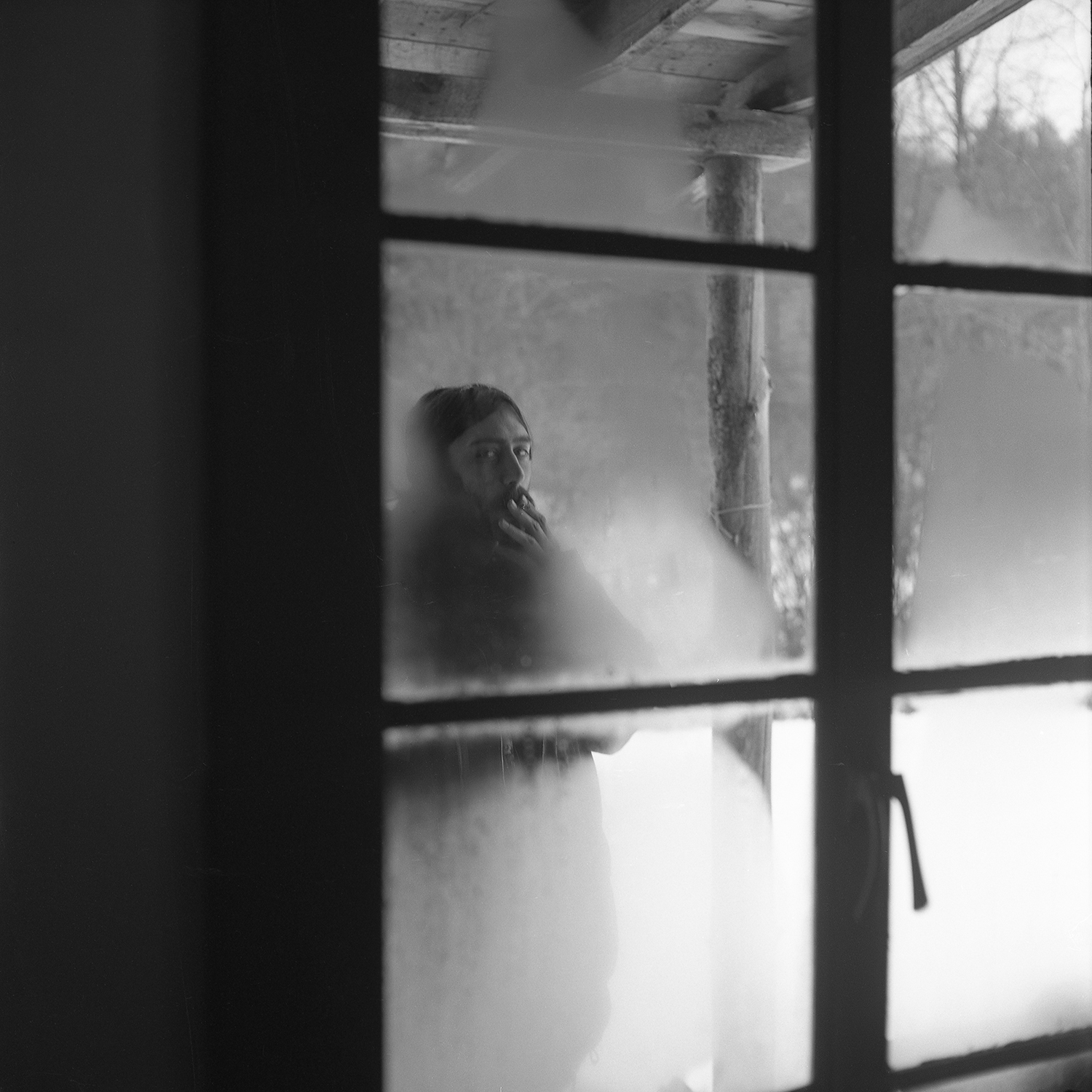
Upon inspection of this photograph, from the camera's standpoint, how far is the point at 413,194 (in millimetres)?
1015

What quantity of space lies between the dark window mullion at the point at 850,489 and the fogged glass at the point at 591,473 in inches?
1.4

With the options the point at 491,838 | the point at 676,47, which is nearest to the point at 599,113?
the point at 676,47

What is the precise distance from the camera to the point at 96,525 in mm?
934

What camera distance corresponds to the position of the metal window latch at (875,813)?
1193 mm

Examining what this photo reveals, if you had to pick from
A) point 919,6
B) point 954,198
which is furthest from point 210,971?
point 919,6

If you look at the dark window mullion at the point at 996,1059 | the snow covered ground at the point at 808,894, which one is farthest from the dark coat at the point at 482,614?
the dark window mullion at the point at 996,1059

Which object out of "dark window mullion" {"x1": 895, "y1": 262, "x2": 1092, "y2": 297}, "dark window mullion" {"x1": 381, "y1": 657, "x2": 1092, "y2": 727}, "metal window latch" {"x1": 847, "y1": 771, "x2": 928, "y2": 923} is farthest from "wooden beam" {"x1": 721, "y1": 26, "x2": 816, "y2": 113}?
"metal window latch" {"x1": 847, "y1": 771, "x2": 928, "y2": 923}

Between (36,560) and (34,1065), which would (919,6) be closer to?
(36,560)

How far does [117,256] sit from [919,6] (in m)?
0.92

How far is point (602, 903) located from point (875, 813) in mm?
328

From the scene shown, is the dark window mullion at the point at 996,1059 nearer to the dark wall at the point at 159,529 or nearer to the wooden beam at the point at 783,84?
the dark wall at the point at 159,529

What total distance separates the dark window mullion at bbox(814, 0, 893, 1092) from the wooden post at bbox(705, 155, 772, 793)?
0.23 feet

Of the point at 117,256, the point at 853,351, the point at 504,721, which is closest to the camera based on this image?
the point at 117,256

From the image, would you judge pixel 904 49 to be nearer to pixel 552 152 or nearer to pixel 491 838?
pixel 552 152
